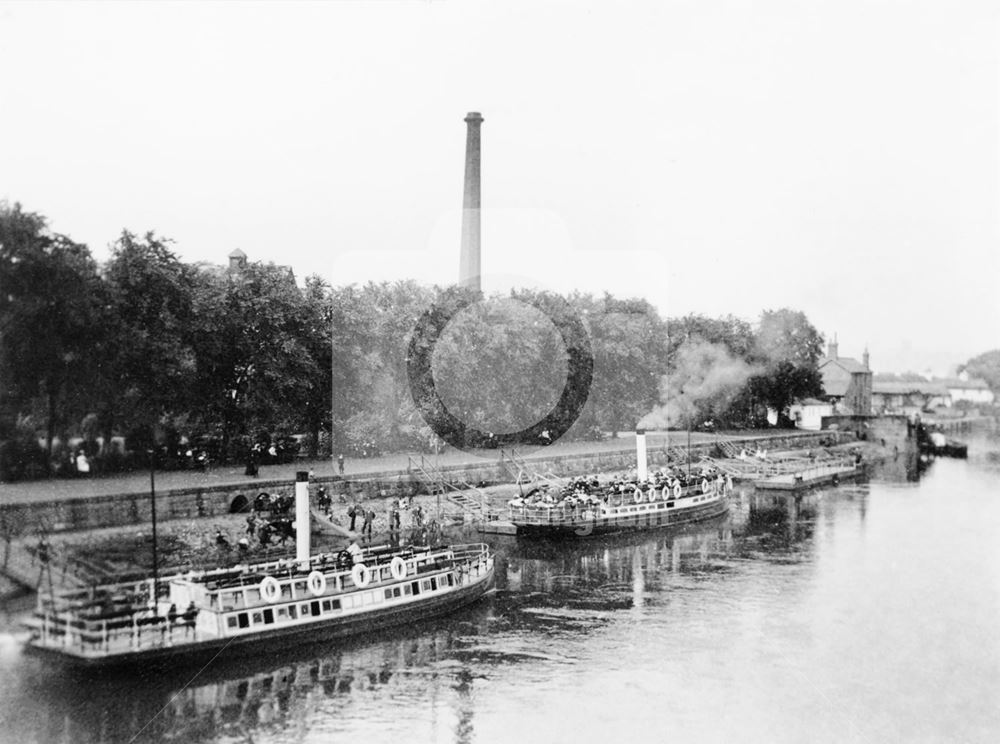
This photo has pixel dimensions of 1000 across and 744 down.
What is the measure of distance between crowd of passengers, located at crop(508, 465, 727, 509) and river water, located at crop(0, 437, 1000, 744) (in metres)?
6.46

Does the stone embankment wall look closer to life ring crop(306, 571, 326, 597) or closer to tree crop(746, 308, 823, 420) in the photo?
life ring crop(306, 571, 326, 597)

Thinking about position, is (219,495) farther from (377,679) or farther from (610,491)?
(610,491)

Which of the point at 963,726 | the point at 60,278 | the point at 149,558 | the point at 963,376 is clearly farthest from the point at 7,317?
the point at 963,376

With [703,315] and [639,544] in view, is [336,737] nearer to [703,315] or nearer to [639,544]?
[639,544]

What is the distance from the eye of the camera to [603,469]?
2566 inches

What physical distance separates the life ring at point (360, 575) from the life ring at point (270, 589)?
9.05ft

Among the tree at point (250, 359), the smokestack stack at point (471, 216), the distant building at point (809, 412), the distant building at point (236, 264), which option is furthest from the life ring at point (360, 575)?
the distant building at point (809, 412)

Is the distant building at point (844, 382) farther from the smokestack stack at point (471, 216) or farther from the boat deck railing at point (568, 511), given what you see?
the boat deck railing at point (568, 511)

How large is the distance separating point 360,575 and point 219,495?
1180 cm

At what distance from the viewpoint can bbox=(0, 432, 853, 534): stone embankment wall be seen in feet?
107

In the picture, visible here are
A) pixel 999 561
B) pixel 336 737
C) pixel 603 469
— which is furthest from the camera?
pixel 603 469

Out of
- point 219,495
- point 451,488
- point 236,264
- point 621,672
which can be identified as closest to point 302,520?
point 219,495

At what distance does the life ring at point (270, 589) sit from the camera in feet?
92.1

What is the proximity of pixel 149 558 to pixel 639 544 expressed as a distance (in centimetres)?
2404
